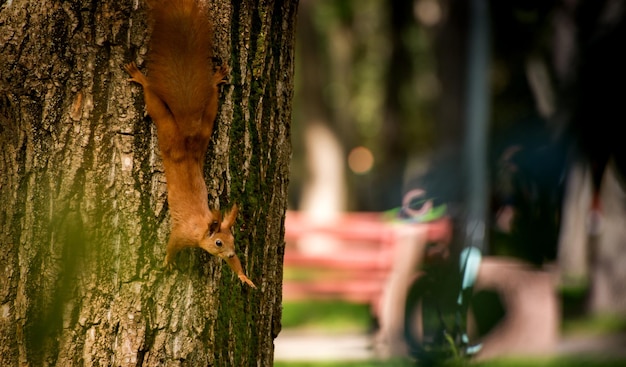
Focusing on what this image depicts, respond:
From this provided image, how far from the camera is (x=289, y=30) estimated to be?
2260mm

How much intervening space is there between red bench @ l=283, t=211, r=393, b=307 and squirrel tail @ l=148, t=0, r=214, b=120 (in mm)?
8050

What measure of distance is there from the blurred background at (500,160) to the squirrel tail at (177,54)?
134 centimetres

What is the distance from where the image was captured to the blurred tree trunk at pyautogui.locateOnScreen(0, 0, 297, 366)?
197 centimetres

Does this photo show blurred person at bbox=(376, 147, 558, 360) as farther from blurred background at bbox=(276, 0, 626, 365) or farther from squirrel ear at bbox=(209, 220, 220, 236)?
squirrel ear at bbox=(209, 220, 220, 236)

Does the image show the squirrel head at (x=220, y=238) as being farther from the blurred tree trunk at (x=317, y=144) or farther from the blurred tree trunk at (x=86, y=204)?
the blurred tree trunk at (x=317, y=144)

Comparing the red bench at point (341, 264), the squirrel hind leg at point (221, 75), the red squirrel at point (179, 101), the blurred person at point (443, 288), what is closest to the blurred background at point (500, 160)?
the red bench at point (341, 264)

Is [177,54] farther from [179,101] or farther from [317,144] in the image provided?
[317,144]

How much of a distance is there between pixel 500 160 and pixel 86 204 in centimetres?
163

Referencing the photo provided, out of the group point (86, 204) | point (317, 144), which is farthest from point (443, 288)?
point (317, 144)

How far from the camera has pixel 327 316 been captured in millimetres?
9570

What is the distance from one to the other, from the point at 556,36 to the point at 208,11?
6.94 meters

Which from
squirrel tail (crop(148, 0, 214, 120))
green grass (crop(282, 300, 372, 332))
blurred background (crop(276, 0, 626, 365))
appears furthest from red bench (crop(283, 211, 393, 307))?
squirrel tail (crop(148, 0, 214, 120))

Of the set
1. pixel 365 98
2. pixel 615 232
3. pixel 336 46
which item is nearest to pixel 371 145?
pixel 365 98

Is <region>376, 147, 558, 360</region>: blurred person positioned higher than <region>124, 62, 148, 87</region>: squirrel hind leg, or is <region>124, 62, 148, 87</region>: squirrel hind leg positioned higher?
<region>124, 62, 148, 87</region>: squirrel hind leg
